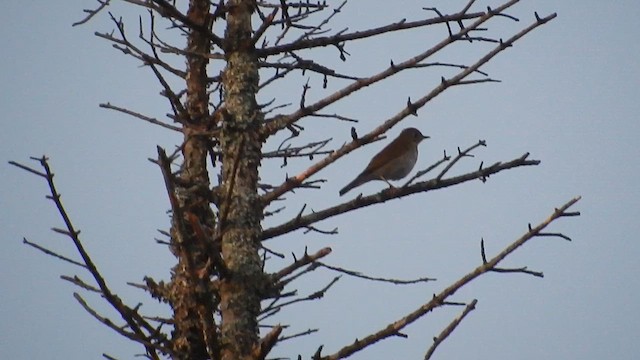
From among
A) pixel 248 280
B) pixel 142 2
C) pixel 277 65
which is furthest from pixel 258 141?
pixel 142 2

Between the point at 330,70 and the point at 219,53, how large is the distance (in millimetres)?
651

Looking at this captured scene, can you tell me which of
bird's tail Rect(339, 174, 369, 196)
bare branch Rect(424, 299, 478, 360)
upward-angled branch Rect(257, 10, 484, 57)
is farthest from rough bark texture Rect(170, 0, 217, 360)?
bird's tail Rect(339, 174, 369, 196)

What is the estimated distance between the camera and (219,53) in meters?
4.95

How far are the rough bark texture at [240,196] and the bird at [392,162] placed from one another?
3.30m

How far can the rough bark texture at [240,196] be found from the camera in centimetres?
404

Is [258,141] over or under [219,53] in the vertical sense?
under

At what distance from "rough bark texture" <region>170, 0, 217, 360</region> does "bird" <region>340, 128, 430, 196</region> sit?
102 inches

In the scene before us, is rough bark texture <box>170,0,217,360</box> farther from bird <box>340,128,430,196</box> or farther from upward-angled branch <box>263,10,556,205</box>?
bird <box>340,128,430,196</box>

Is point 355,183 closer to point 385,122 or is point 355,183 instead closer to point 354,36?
point 354,36

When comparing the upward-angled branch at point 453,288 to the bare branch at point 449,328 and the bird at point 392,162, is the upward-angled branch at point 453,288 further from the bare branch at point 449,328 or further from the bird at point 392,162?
the bird at point 392,162

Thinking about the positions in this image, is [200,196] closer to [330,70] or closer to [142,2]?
[330,70]

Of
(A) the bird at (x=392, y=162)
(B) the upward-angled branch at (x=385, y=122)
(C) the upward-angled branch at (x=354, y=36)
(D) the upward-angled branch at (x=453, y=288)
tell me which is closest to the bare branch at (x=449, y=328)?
(D) the upward-angled branch at (x=453, y=288)

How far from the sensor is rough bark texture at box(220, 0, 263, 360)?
4.04 metres

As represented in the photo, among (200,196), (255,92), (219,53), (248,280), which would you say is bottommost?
(248,280)
